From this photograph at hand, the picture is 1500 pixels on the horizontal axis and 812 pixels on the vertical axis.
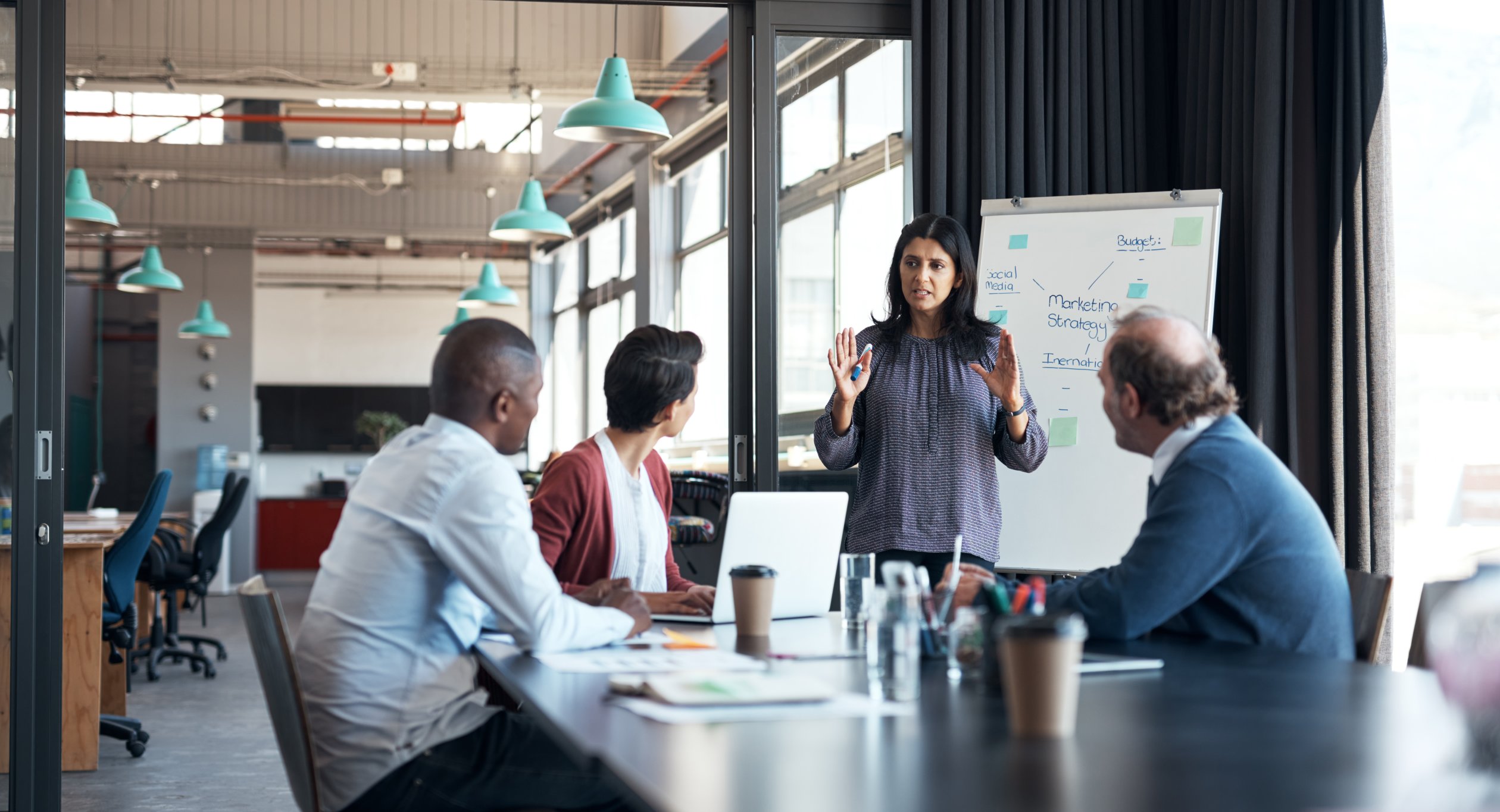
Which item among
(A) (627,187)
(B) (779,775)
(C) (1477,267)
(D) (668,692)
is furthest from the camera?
(A) (627,187)

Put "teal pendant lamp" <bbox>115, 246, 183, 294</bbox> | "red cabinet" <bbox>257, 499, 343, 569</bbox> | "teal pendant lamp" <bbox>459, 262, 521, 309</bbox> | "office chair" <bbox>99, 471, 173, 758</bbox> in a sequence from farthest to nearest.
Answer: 1. "red cabinet" <bbox>257, 499, 343, 569</bbox>
2. "teal pendant lamp" <bbox>459, 262, 521, 309</bbox>
3. "teal pendant lamp" <bbox>115, 246, 183, 294</bbox>
4. "office chair" <bbox>99, 471, 173, 758</bbox>

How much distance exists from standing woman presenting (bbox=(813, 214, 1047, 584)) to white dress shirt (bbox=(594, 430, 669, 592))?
0.69 m

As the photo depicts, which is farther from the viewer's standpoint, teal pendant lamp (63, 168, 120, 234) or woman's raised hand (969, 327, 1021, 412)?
teal pendant lamp (63, 168, 120, 234)

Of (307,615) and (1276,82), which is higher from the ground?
(1276,82)

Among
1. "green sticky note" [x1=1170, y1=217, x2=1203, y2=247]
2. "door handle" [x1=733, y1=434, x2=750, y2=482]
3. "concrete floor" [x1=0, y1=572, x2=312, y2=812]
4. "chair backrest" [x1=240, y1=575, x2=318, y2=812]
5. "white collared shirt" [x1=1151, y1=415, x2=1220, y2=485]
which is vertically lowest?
"concrete floor" [x1=0, y1=572, x2=312, y2=812]

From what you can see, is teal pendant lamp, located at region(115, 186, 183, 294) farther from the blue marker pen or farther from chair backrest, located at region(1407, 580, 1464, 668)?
chair backrest, located at region(1407, 580, 1464, 668)

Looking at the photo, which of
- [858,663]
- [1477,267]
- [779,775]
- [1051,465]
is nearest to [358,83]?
[1051,465]

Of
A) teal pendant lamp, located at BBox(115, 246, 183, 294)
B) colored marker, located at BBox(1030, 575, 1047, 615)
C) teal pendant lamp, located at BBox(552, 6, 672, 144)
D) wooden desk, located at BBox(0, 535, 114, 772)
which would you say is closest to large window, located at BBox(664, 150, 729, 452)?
teal pendant lamp, located at BBox(115, 246, 183, 294)

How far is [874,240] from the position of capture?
14.7ft

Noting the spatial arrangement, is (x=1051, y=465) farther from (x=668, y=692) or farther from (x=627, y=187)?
(x=627, y=187)

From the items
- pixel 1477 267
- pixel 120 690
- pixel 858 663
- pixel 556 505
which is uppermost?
pixel 1477 267

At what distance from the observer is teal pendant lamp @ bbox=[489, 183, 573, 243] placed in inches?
296

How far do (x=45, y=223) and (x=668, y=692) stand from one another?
2.95m

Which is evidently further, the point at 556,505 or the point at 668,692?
the point at 556,505
